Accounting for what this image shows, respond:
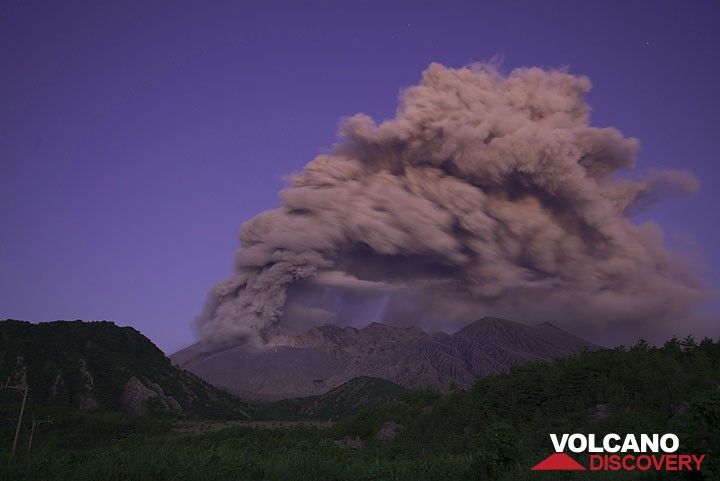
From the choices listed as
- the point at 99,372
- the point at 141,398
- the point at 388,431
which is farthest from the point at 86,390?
the point at 388,431

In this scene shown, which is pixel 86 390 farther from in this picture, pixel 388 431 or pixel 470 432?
pixel 470 432

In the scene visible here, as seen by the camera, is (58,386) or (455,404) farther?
(58,386)

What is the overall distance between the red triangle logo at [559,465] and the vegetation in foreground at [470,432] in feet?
2.20

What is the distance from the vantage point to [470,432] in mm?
44562

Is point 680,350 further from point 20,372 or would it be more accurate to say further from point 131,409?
point 20,372

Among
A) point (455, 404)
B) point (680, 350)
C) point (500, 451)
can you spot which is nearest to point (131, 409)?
point (455, 404)

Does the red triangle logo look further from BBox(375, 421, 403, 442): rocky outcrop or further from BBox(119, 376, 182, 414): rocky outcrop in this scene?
BBox(119, 376, 182, 414): rocky outcrop

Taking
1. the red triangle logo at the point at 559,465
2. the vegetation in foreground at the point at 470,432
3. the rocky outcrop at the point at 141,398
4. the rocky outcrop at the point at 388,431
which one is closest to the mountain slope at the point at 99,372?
the rocky outcrop at the point at 141,398

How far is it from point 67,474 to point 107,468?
3.42 feet

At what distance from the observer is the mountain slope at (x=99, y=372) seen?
11669 centimetres

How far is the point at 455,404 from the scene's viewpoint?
171 ft

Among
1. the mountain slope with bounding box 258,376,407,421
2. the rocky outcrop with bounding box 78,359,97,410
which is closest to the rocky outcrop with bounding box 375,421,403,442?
the rocky outcrop with bounding box 78,359,97,410

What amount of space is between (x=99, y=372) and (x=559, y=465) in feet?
425

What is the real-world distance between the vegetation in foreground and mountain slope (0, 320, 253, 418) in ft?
105
